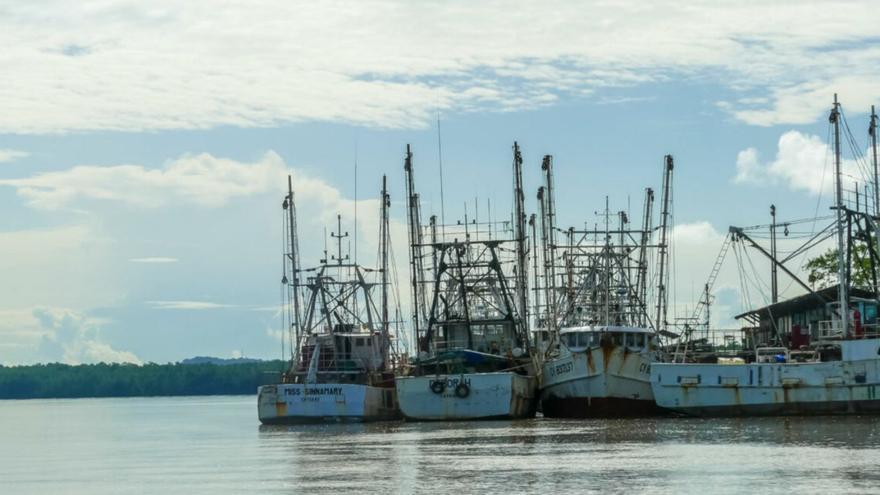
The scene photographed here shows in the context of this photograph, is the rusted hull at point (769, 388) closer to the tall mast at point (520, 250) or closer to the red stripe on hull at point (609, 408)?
the red stripe on hull at point (609, 408)

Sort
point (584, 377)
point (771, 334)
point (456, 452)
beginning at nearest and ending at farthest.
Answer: point (456, 452) < point (584, 377) < point (771, 334)

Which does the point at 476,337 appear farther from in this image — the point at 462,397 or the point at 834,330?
the point at 834,330

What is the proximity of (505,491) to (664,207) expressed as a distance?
244ft

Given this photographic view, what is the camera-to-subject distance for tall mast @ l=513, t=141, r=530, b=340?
366ft

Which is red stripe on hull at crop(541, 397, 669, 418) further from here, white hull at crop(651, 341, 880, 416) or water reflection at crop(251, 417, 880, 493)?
white hull at crop(651, 341, 880, 416)

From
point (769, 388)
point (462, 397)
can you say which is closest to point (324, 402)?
point (462, 397)

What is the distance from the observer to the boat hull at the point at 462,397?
3812 inches

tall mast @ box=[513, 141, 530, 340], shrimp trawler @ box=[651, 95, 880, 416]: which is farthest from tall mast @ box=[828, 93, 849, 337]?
tall mast @ box=[513, 141, 530, 340]

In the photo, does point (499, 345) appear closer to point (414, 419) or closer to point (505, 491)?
point (414, 419)

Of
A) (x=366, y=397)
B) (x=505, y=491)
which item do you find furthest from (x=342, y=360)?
(x=505, y=491)

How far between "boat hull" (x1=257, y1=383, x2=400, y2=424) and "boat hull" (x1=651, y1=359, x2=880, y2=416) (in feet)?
65.5

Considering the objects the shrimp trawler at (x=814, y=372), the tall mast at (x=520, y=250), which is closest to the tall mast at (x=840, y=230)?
the shrimp trawler at (x=814, y=372)

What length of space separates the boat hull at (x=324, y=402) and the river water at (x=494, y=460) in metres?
1.08

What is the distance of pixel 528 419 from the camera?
102125 millimetres
